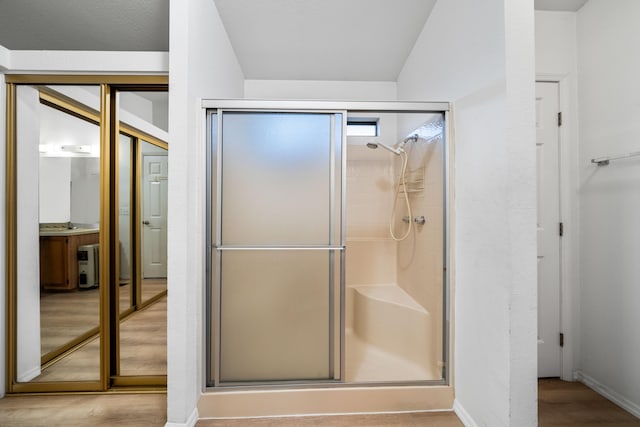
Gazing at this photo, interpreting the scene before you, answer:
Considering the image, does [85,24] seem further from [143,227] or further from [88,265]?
[88,265]

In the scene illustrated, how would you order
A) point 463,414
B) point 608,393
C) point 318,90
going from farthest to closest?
point 318,90 → point 608,393 → point 463,414

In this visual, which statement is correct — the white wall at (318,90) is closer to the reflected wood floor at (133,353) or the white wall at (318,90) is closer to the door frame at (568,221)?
the door frame at (568,221)

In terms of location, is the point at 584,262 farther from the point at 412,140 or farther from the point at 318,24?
the point at 318,24

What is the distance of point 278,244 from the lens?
5.90 ft

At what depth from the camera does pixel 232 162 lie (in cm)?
178

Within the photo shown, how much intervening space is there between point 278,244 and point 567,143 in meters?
2.23

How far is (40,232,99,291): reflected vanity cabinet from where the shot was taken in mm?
2059

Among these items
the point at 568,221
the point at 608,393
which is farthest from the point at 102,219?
the point at 608,393

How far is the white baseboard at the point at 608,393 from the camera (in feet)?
5.79

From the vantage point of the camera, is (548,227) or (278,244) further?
(548,227)

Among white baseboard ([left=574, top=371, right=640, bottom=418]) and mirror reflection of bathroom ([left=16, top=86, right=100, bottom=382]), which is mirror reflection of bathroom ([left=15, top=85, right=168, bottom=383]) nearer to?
mirror reflection of bathroom ([left=16, top=86, right=100, bottom=382])

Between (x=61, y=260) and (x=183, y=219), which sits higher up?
(x=183, y=219)

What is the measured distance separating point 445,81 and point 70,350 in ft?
10.9

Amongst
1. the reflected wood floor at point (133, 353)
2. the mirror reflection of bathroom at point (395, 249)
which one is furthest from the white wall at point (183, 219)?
the mirror reflection of bathroom at point (395, 249)
